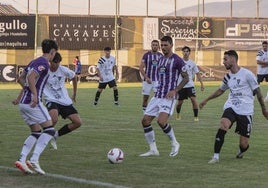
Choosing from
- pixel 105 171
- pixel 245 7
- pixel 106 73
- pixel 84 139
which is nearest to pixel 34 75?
pixel 105 171

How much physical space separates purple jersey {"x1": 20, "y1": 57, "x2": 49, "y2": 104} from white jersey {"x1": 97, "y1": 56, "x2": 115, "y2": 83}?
17.1 m

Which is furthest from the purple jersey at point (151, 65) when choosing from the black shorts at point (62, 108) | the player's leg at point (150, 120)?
the player's leg at point (150, 120)

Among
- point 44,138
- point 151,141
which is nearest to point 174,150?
point 151,141

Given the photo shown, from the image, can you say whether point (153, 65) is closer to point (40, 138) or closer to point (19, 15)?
point (40, 138)

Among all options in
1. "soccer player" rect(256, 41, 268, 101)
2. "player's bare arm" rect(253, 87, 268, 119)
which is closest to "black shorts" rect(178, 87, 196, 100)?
"soccer player" rect(256, 41, 268, 101)

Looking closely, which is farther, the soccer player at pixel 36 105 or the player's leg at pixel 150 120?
the player's leg at pixel 150 120

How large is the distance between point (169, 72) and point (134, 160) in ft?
5.61

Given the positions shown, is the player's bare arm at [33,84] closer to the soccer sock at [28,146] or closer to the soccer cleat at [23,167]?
the soccer sock at [28,146]

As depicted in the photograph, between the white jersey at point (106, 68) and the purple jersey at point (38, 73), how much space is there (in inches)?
672

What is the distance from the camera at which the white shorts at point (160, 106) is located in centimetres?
1262

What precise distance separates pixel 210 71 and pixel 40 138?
47427 millimetres

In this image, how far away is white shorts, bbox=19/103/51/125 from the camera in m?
10.6

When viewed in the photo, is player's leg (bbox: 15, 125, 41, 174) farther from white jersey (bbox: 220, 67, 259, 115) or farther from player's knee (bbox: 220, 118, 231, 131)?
white jersey (bbox: 220, 67, 259, 115)

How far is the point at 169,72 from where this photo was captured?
12.6m
